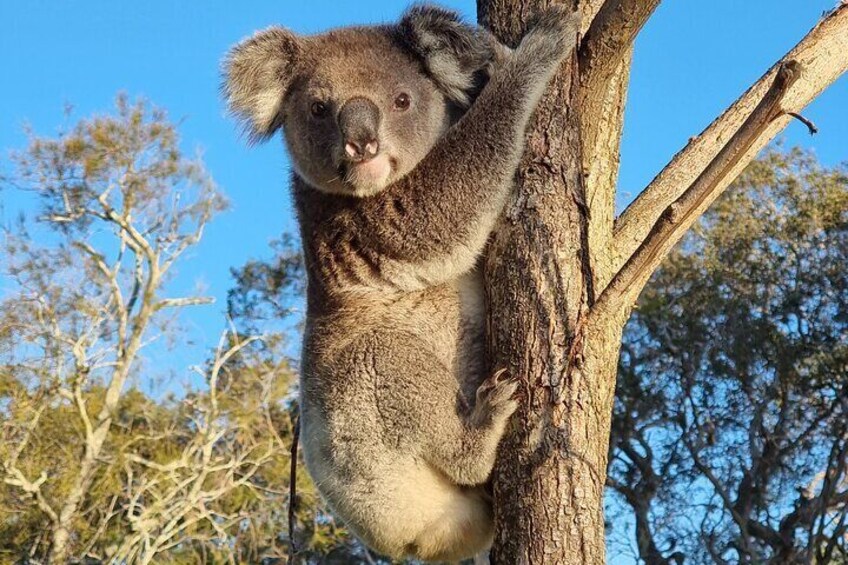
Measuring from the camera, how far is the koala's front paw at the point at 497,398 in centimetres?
279

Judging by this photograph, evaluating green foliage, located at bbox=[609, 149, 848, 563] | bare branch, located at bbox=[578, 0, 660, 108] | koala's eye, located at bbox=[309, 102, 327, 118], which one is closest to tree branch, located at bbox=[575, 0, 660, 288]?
bare branch, located at bbox=[578, 0, 660, 108]

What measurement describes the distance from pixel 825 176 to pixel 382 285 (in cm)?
1757

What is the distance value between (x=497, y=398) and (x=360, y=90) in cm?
126

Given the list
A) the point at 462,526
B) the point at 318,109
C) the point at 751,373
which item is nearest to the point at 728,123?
the point at 318,109

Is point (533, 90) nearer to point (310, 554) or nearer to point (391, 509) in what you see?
point (391, 509)

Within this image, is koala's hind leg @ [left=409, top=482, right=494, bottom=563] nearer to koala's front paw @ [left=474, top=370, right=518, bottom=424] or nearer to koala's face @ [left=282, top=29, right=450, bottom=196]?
koala's front paw @ [left=474, top=370, right=518, bottom=424]

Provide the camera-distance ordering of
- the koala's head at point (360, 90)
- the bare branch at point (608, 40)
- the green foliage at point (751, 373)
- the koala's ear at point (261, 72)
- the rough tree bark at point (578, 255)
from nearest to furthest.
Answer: the rough tree bark at point (578, 255) → the bare branch at point (608, 40) → the koala's head at point (360, 90) → the koala's ear at point (261, 72) → the green foliage at point (751, 373)

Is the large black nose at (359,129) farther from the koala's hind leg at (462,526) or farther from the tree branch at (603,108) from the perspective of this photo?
the koala's hind leg at (462,526)

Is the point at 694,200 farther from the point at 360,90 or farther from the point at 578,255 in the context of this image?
the point at 360,90

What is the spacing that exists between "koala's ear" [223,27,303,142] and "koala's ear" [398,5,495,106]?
1.40 ft

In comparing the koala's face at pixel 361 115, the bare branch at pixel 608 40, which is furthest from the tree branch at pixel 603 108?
the koala's face at pixel 361 115

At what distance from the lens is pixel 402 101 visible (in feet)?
11.4

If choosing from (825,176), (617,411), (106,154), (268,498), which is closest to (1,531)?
(268,498)

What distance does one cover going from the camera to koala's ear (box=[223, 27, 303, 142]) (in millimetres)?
3658
